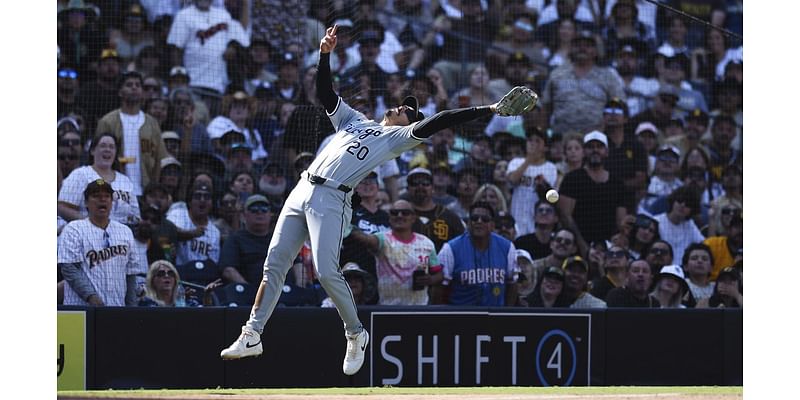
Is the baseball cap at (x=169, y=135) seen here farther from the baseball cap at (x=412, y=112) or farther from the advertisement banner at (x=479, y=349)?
the baseball cap at (x=412, y=112)

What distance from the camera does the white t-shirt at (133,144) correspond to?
11.4 meters

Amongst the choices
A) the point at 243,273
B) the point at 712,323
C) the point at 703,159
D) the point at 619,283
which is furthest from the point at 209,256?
the point at 703,159

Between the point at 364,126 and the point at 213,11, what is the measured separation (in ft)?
17.8

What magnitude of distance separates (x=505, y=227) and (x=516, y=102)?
4156mm

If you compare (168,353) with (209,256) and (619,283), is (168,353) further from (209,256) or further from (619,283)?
(619,283)

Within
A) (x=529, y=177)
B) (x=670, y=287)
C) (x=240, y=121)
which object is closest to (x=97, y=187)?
(x=240, y=121)

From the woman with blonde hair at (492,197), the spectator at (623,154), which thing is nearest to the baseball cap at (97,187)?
the woman with blonde hair at (492,197)

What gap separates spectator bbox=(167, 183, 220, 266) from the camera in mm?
10938

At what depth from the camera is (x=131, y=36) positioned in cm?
1311

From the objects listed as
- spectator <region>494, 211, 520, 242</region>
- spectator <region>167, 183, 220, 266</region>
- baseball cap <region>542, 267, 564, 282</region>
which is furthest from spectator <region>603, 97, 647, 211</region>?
spectator <region>167, 183, 220, 266</region>

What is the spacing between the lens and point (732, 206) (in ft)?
42.0

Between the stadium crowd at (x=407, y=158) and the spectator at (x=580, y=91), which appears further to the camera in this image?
the spectator at (x=580, y=91)

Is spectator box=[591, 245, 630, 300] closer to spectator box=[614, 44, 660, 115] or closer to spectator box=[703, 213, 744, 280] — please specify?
spectator box=[703, 213, 744, 280]

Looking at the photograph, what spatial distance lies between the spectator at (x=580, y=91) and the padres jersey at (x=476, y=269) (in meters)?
2.77
